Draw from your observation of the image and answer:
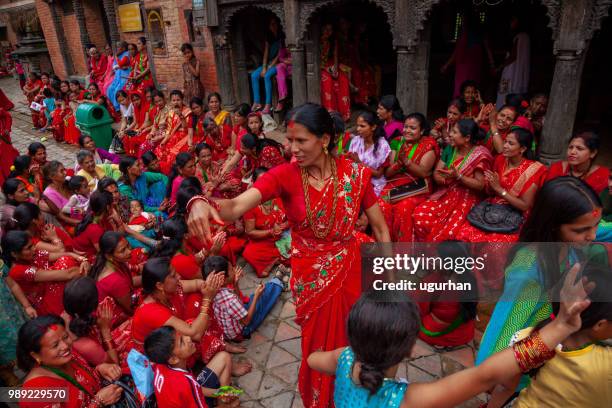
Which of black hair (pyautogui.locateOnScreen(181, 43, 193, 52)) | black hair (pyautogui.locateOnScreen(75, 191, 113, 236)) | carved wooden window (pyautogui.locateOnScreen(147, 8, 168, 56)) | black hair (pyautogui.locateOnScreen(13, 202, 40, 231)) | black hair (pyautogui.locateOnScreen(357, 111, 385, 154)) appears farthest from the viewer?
carved wooden window (pyautogui.locateOnScreen(147, 8, 168, 56))

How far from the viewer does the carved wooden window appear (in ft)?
32.2

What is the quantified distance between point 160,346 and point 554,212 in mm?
2127

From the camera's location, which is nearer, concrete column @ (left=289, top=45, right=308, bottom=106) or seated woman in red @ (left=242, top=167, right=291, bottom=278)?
seated woman in red @ (left=242, top=167, right=291, bottom=278)

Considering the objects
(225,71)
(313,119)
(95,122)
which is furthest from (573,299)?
(95,122)

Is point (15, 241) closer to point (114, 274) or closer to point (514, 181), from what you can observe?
point (114, 274)

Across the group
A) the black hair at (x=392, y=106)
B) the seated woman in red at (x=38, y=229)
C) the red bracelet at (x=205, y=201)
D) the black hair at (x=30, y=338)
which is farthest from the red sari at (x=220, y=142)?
the red bracelet at (x=205, y=201)

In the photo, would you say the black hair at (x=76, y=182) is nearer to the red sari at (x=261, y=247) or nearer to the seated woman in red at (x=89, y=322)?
the red sari at (x=261, y=247)

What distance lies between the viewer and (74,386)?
230cm

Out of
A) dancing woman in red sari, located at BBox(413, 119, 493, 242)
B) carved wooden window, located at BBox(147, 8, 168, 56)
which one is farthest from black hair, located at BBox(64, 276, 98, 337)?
carved wooden window, located at BBox(147, 8, 168, 56)

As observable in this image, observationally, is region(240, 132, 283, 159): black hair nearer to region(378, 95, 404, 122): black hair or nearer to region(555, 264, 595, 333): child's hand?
region(378, 95, 404, 122): black hair

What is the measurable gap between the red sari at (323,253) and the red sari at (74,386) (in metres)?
1.29

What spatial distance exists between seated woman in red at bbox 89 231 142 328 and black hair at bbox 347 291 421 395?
7.84 feet

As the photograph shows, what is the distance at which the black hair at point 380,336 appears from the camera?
134 cm

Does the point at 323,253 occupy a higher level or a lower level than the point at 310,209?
lower
